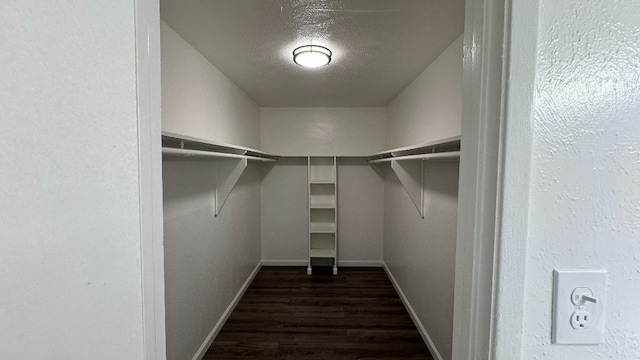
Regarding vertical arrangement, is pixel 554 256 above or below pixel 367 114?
below

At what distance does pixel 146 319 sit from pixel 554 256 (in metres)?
0.80

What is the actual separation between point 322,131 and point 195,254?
240cm

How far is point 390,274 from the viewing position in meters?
3.38

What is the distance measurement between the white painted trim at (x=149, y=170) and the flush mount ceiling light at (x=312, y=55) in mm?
1426

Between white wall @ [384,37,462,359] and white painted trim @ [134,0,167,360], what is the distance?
1.65 metres

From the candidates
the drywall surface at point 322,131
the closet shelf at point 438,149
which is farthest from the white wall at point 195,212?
the closet shelf at point 438,149

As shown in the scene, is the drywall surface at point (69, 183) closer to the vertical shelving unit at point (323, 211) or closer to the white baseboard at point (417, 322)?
the white baseboard at point (417, 322)

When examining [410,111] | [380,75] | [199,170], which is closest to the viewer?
[199,170]

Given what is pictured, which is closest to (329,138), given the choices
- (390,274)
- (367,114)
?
(367,114)

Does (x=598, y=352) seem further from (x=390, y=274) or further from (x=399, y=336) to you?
(x=390, y=274)

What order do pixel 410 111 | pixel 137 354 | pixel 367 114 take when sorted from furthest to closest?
pixel 367 114, pixel 410 111, pixel 137 354

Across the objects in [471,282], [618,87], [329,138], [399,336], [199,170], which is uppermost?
[329,138]

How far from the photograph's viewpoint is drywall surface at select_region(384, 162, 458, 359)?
1761 mm

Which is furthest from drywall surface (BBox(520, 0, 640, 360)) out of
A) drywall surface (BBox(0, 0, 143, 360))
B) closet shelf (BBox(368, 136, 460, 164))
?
drywall surface (BBox(0, 0, 143, 360))
